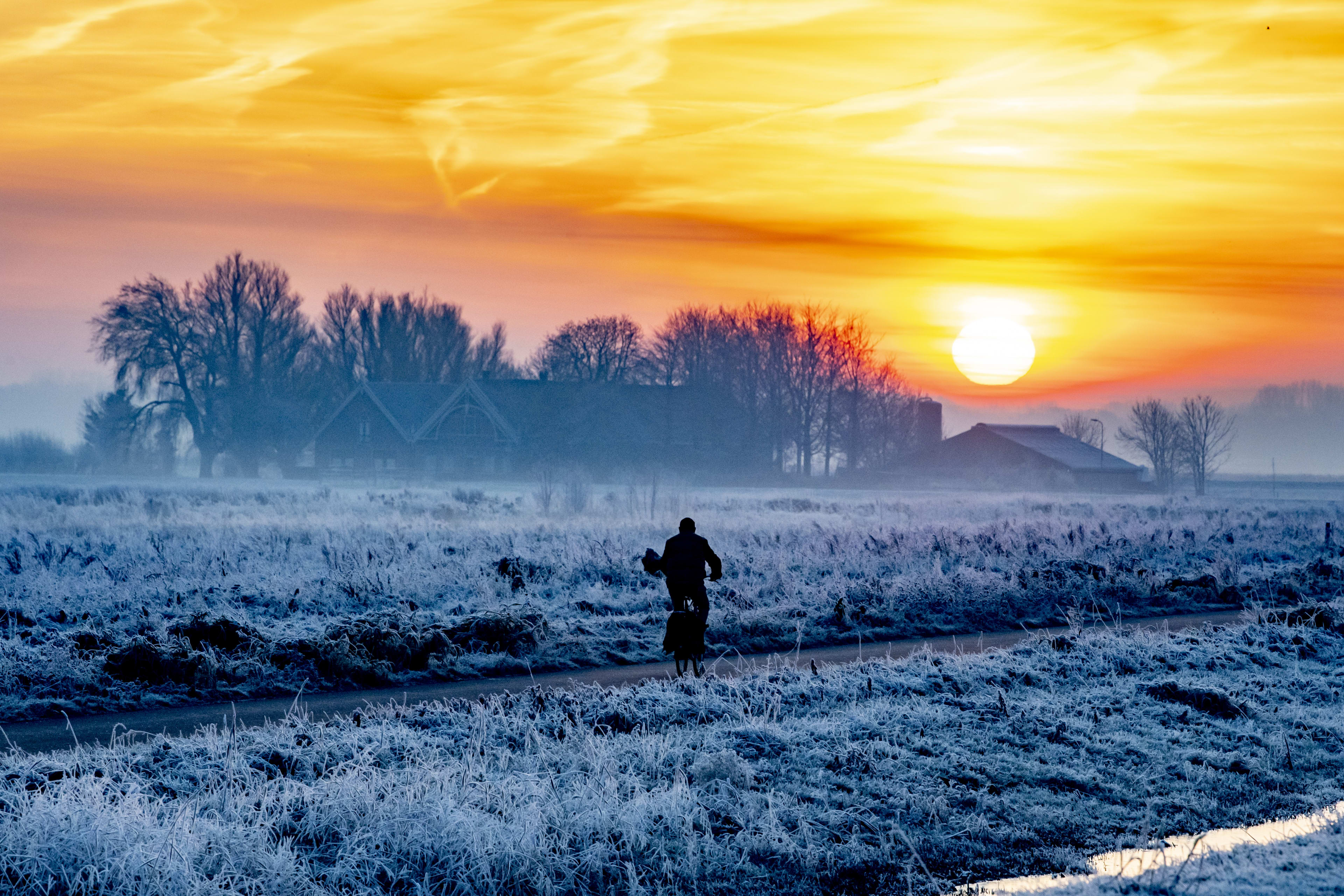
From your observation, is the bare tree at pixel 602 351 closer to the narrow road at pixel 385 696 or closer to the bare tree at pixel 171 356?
the bare tree at pixel 171 356

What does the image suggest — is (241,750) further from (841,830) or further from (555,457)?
(555,457)

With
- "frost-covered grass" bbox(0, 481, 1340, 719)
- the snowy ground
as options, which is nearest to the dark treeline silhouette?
"frost-covered grass" bbox(0, 481, 1340, 719)

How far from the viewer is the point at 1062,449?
3595 inches

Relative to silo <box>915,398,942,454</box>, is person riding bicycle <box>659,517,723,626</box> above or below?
below

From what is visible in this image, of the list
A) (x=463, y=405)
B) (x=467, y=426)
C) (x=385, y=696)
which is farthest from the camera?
(x=463, y=405)

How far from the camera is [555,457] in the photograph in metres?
74.9

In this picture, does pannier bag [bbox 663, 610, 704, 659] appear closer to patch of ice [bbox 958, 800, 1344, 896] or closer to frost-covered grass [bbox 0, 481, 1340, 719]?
frost-covered grass [bbox 0, 481, 1340, 719]

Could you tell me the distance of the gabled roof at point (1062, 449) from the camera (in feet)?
290

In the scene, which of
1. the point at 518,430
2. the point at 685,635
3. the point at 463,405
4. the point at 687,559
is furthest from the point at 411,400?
the point at 685,635

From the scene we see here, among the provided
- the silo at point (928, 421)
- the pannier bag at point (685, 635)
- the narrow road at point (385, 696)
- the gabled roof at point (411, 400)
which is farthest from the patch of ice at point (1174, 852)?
the silo at point (928, 421)

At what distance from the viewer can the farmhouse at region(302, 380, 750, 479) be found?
248 ft

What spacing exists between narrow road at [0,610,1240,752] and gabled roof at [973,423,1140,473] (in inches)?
2965

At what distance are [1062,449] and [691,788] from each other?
87.5m

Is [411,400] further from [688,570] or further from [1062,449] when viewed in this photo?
[688,570]
